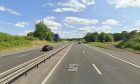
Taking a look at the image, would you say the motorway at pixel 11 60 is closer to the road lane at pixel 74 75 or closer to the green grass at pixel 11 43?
the road lane at pixel 74 75

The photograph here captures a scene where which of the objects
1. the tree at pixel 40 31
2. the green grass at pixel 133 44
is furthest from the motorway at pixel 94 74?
the tree at pixel 40 31

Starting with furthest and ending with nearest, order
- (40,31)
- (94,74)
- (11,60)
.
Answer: (40,31) < (11,60) < (94,74)

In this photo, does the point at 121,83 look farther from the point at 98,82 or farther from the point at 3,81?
the point at 3,81

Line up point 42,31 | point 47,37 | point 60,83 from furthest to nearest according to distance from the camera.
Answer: point 47,37, point 42,31, point 60,83

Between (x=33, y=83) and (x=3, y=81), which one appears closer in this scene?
(x=3, y=81)

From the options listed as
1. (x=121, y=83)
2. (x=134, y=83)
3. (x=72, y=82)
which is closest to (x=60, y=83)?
(x=72, y=82)

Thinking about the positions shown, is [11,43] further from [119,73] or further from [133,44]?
[119,73]

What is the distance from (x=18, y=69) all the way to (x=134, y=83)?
531 centimetres

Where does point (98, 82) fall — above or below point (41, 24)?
below

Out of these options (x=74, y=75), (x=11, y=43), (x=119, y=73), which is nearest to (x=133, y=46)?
(x=11, y=43)

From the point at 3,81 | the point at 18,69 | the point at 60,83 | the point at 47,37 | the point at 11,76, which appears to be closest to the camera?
the point at 3,81

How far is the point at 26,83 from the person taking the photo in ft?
29.6

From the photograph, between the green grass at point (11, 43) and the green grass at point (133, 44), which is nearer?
the green grass at point (11, 43)

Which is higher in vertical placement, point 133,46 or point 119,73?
point 119,73
